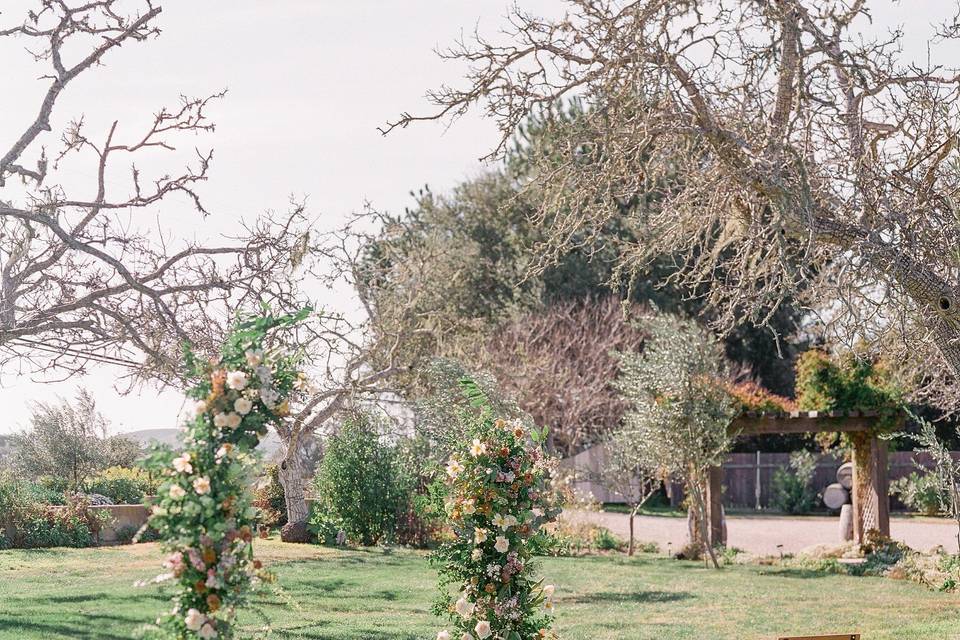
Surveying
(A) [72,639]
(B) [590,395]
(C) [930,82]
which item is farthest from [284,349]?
(B) [590,395]

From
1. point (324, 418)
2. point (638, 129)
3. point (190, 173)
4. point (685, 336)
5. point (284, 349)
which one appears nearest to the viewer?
point (284, 349)

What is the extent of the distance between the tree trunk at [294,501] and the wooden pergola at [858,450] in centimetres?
742

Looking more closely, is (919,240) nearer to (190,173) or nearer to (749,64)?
(749,64)

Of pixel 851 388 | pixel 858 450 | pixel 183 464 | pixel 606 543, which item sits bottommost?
pixel 606 543

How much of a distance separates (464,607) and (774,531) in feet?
58.3

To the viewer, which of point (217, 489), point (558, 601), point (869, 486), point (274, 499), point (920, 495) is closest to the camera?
point (217, 489)

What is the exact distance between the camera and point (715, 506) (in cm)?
1823

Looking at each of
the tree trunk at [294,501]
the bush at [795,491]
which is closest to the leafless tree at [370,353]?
the tree trunk at [294,501]

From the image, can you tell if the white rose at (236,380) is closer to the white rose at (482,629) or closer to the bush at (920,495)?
the white rose at (482,629)

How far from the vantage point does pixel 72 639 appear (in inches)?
355

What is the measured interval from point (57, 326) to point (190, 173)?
2065mm

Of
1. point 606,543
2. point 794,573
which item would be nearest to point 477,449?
point 794,573

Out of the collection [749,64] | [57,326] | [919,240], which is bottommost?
[57,326]

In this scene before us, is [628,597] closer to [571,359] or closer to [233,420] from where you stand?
[233,420]
